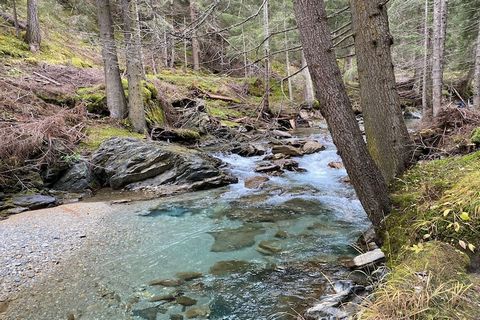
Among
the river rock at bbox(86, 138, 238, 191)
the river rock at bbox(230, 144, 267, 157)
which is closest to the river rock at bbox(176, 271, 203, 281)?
the river rock at bbox(86, 138, 238, 191)

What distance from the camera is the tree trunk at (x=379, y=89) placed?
14.9ft

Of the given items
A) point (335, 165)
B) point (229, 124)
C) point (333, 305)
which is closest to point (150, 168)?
point (335, 165)

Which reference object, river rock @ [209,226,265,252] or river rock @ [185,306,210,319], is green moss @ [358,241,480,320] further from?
river rock @ [209,226,265,252]

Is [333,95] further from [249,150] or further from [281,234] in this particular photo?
[249,150]

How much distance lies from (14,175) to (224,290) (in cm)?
650

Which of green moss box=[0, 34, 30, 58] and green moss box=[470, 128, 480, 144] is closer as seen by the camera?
green moss box=[470, 128, 480, 144]

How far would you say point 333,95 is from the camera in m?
4.25

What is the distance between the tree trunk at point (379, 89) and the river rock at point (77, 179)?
7.11 meters

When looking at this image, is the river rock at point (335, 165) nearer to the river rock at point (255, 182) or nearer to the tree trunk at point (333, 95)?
the river rock at point (255, 182)

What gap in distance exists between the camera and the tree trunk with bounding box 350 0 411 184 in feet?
14.9

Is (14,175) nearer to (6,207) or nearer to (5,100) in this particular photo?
(6,207)

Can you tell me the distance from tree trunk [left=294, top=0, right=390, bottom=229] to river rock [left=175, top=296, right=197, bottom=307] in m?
2.38

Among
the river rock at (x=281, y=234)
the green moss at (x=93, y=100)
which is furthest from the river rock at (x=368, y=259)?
the green moss at (x=93, y=100)

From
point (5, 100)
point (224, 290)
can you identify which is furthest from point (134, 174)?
point (224, 290)
